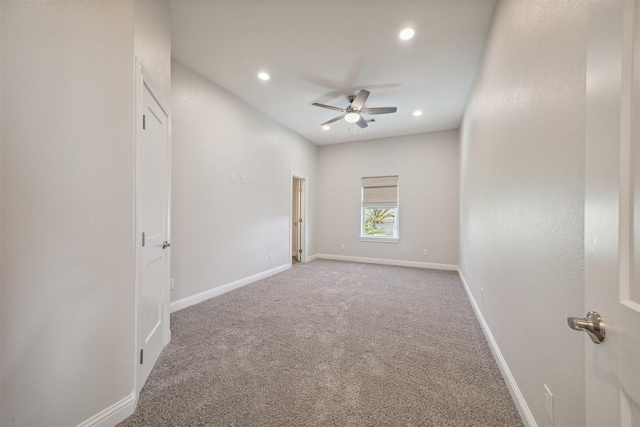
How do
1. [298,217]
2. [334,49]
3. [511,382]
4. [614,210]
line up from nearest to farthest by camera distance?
[614,210] < [511,382] < [334,49] < [298,217]

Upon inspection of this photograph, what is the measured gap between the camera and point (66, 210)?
119 centimetres

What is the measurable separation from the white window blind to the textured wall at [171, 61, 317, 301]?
6.43 feet

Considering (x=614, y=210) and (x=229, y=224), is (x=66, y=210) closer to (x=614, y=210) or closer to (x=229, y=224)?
(x=614, y=210)

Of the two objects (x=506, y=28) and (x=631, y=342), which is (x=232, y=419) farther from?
(x=506, y=28)

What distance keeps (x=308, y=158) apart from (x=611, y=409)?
5.79 meters

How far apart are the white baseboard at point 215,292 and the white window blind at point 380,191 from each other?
2.73m

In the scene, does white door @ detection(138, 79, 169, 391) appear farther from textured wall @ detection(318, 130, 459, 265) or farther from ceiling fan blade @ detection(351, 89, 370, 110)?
textured wall @ detection(318, 130, 459, 265)

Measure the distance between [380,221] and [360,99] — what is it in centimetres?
324

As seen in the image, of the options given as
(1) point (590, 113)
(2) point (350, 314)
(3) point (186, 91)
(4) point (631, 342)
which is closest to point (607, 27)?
(1) point (590, 113)

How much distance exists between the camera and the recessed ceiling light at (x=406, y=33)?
2.35 m

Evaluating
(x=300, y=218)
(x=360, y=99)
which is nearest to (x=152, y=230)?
(x=360, y=99)

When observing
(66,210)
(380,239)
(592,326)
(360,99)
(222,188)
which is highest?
(360,99)

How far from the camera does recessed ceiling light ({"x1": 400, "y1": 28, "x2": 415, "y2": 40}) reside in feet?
7.71

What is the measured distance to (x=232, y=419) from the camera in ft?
4.61
